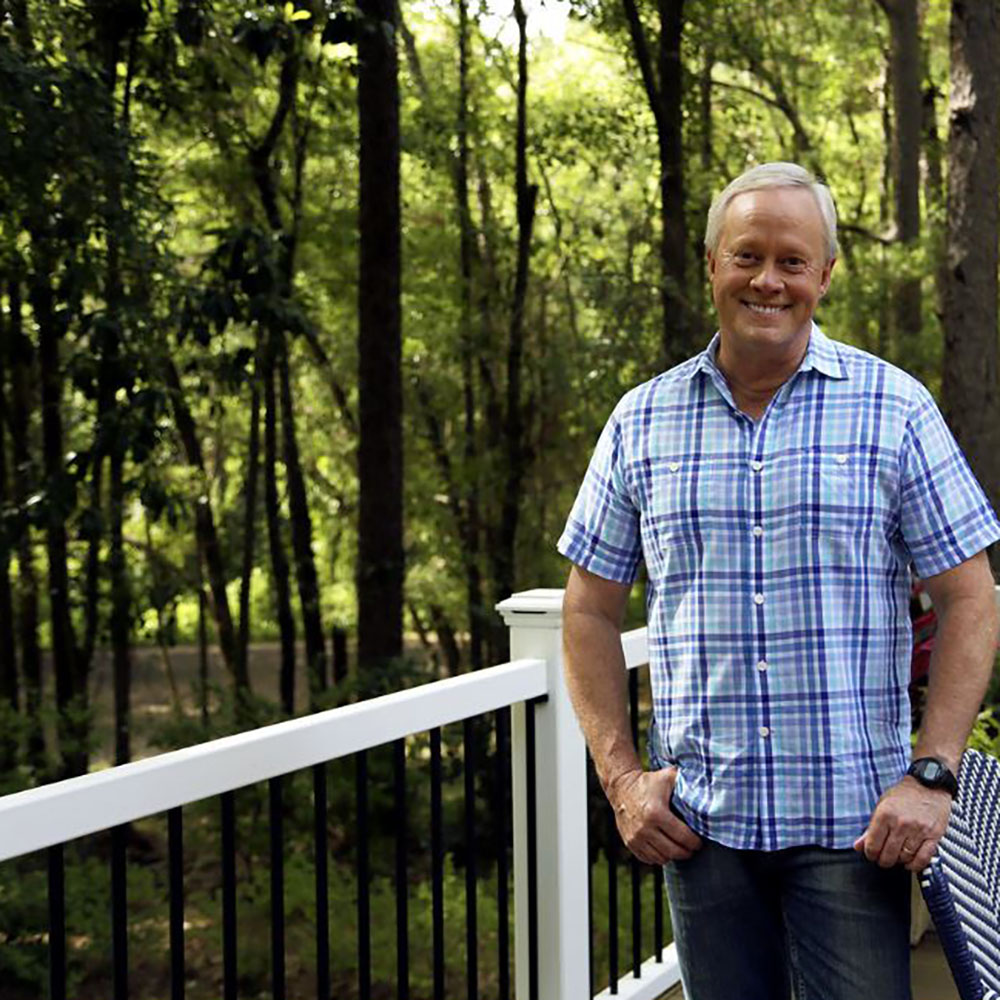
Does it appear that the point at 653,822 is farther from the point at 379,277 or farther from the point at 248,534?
the point at 248,534

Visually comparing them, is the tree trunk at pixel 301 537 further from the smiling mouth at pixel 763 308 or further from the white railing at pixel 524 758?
the smiling mouth at pixel 763 308

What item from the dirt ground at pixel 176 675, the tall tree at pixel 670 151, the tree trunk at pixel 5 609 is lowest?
the dirt ground at pixel 176 675

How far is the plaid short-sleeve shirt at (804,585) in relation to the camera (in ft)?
6.13

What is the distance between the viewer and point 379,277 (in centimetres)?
1043

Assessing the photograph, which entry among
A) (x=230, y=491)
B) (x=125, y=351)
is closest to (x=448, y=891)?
(x=125, y=351)

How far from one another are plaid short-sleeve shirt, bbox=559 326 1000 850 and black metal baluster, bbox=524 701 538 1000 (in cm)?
121

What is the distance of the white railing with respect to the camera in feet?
7.00

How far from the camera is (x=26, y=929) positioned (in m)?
9.43

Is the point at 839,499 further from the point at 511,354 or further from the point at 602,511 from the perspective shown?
the point at 511,354

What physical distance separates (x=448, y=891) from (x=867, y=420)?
8.62m

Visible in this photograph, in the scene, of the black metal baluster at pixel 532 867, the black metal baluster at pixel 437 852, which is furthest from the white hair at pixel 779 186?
the black metal baluster at pixel 532 867

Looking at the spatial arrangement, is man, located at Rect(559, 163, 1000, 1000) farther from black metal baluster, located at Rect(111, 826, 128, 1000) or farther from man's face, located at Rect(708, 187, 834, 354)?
black metal baluster, located at Rect(111, 826, 128, 1000)

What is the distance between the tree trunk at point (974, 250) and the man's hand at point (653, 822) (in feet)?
22.4

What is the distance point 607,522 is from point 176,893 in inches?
29.2
